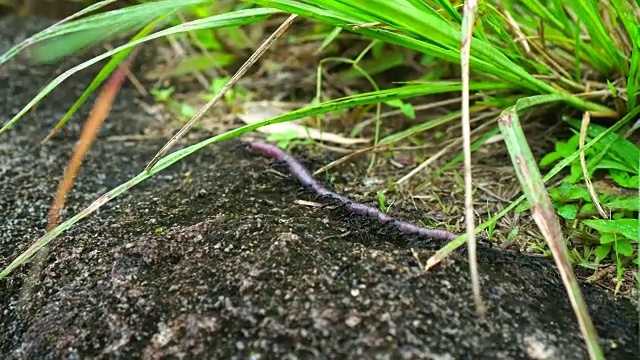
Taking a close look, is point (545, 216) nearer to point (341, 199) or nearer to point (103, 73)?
point (341, 199)

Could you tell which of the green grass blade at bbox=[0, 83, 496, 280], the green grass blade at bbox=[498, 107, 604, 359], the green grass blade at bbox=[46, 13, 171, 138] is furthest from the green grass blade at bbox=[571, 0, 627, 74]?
the green grass blade at bbox=[46, 13, 171, 138]

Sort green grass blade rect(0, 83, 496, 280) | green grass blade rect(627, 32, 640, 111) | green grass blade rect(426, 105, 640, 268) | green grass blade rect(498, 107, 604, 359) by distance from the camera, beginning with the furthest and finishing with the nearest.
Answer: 1. green grass blade rect(627, 32, 640, 111)
2. green grass blade rect(0, 83, 496, 280)
3. green grass blade rect(426, 105, 640, 268)
4. green grass blade rect(498, 107, 604, 359)

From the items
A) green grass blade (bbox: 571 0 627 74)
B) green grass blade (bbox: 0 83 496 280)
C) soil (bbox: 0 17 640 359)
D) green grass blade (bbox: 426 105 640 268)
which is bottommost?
soil (bbox: 0 17 640 359)

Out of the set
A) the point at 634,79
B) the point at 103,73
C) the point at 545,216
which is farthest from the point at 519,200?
the point at 103,73

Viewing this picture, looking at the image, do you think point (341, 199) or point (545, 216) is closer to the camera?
point (545, 216)

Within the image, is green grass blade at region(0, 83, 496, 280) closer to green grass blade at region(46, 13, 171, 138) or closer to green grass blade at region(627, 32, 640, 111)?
green grass blade at region(46, 13, 171, 138)

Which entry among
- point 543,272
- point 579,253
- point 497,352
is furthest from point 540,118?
point 497,352

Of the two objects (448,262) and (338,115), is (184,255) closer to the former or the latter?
(448,262)
